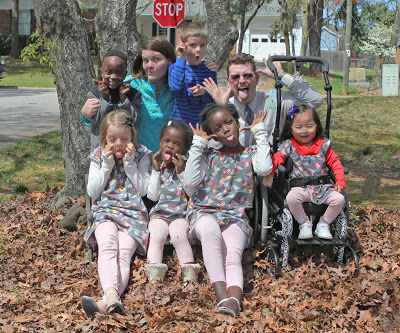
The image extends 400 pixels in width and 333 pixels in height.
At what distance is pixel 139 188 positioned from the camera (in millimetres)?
5121

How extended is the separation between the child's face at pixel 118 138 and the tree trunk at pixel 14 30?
35.1 metres

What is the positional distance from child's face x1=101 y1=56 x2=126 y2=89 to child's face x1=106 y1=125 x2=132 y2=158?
46 cm

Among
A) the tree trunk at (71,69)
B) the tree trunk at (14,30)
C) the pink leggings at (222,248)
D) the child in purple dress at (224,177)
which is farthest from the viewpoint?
the tree trunk at (14,30)

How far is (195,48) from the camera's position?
5168 mm

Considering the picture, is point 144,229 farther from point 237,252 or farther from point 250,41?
point 250,41

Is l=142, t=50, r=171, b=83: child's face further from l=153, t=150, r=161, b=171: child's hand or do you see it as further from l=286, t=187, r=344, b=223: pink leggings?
l=286, t=187, r=344, b=223: pink leggings

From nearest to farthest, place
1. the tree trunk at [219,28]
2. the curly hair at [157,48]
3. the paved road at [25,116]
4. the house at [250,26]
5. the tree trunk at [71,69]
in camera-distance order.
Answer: the curly hair at [157,48] → the tree trunk at [71,69] → the tree trunk at [219,28] → the paved road at [25,116] → the house at [250,26]

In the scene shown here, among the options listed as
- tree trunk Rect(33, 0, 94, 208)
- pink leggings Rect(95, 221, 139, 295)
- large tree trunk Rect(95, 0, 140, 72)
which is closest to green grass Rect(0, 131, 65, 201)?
tree trunk Rect(33, 0, 94, 208)

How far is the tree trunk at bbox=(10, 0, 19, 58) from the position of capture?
37125 mm

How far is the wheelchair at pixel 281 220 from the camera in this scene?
4867 millimetres

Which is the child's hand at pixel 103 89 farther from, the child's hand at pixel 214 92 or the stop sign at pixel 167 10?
the stop sign at pixel 167 10

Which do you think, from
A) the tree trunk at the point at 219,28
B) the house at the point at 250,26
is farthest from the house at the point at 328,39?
the tree trunk at the point at 219,28

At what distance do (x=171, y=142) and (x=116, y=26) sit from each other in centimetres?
213

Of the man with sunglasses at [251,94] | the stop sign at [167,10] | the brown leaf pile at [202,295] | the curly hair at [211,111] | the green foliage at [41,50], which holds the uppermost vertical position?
the stop sign at [167,10]
